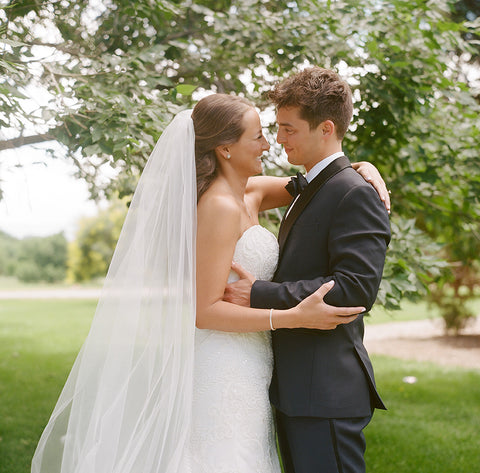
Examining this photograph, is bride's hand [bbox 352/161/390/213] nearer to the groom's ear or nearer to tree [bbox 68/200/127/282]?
the groom's ear

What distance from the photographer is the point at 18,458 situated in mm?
5020

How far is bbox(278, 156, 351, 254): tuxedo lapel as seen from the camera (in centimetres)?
244

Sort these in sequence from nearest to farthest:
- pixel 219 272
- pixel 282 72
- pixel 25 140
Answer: pixel 219 272
pixel 25 140
pixel 282 72

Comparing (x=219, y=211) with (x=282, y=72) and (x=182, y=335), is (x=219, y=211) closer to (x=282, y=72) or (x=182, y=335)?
(x=182, y=335)

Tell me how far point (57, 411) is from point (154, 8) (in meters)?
2.79

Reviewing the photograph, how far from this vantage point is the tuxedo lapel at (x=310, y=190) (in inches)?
96.2

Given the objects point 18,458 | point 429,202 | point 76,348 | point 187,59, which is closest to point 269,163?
point 187,59

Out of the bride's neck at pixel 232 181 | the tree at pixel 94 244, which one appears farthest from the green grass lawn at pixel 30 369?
the tree at pixel 94 244

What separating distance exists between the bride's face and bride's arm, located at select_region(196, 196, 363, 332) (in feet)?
0.71

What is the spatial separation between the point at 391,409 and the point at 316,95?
566cm

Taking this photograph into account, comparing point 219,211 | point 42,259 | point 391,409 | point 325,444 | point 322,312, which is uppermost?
point 219,211

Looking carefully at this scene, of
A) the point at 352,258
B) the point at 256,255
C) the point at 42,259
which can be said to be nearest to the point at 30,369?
the point at 256,255

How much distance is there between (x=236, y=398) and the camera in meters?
2.46

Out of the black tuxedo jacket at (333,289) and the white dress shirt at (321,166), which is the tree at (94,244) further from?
the black tuxedo jacket at (333,289)
